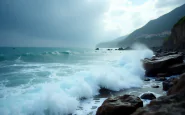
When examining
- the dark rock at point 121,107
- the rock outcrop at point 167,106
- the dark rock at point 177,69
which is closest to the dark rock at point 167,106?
the rock outcrop at point 167,106

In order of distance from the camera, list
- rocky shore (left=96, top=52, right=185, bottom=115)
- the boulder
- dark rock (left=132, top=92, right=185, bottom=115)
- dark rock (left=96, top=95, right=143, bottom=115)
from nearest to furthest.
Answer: dark rock (left=132, top=92, right=185, bottom=115), rocky shore (left=96, top=52, right=185, bottom=115), dark rock (left=96, top=95, right=143, bottom=115), the boulder

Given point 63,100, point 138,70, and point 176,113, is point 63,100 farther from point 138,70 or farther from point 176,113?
point 138,70

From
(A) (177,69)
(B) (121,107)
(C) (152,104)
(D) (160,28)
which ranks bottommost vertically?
(B) (121,107)

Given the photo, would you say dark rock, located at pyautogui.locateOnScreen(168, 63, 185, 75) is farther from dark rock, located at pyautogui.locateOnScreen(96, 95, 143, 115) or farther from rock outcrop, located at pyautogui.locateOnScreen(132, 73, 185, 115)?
rock outcrop, located at pyautogui.locateOnScreen(132, 73, 185, 115)

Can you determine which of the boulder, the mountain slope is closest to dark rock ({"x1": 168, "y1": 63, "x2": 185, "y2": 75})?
the boulder

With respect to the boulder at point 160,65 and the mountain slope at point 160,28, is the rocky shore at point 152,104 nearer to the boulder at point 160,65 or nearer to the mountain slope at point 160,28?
the boulder at point 160,65

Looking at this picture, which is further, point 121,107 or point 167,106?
point 121,107

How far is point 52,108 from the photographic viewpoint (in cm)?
624

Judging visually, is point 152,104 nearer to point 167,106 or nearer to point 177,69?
point 167,106

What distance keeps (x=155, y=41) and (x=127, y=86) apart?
89.7 m

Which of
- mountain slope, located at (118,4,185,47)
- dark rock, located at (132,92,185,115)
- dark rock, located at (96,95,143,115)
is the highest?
mountain slope, located at (118,4,185,47)

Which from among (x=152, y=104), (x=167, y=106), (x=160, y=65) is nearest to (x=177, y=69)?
(x=160, y=65)

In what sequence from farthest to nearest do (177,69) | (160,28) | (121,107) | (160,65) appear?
(160,28) → (160,65) → (177,69) → (121,107)

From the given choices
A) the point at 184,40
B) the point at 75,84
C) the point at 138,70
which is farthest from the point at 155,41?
the point at 75,84
